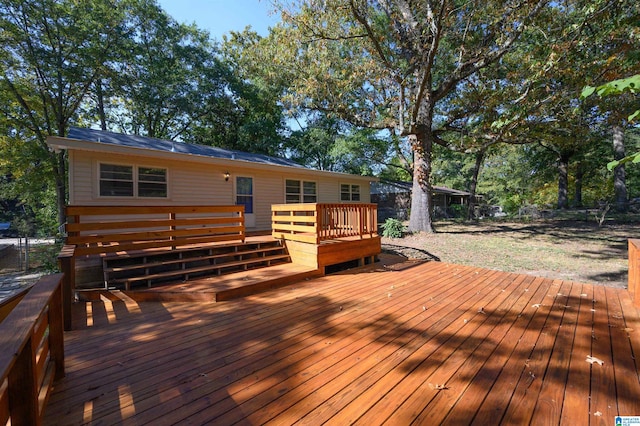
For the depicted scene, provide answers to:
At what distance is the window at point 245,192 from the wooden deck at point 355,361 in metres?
5.26

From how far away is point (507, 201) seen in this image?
76.8ft

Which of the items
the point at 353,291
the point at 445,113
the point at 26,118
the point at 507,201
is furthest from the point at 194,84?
the point at 507,201

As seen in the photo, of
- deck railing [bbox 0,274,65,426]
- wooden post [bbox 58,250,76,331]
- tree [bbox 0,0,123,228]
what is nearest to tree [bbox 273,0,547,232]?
A: wooden post [bbox 58,250,76,331]

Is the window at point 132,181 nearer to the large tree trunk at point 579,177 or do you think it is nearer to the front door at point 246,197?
the front door at point 246,197

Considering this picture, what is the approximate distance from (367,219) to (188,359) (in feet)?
15.4

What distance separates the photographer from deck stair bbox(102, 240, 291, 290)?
13.8 ft

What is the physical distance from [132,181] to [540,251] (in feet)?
35.9

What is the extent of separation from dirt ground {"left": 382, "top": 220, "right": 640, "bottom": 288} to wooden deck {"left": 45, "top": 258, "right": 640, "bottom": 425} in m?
1.71

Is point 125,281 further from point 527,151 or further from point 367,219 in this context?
point 527,151

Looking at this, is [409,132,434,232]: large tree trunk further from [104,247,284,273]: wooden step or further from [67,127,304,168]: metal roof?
[67,127,304,168]: metal roof

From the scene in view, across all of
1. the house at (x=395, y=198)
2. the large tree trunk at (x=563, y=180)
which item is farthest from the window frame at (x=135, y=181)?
the large tree trunk at (x=563, y=180)

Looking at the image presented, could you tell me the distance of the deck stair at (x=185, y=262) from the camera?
4207mm

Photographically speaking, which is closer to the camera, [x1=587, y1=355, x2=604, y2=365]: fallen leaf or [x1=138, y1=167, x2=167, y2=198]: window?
[x1=587, y1=355, x2=604, y2=365]: fallen leaf

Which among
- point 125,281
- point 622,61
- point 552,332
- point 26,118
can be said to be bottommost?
point 552,332
